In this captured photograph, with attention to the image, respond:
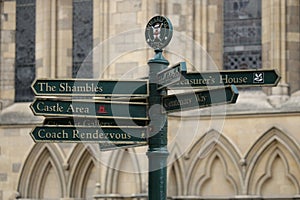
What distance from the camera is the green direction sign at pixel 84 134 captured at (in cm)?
717

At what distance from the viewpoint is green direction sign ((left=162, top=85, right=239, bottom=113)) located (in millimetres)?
6564

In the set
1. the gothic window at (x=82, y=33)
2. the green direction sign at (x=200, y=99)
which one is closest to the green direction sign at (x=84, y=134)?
the green direction sign at (x=200, y=99)

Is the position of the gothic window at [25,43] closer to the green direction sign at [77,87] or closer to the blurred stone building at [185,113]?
the blurred stone building at [185,113]

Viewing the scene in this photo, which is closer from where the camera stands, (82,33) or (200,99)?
(200,99)

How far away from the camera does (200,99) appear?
6.83 meters

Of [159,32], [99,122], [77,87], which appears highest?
[159,32]

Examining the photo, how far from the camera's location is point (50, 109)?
23.6 feet

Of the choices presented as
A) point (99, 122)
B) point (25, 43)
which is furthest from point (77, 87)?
point (25, 43)

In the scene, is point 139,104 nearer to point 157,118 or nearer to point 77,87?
point 157,118

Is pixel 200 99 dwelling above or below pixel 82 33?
below

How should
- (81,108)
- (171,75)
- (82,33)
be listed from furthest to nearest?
(82,33) < (81,108) < (171,75)

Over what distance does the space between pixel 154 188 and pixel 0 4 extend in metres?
8.86

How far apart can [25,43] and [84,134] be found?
7.98 meters

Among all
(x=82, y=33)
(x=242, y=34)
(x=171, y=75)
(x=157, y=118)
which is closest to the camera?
(x=171, y=75)
